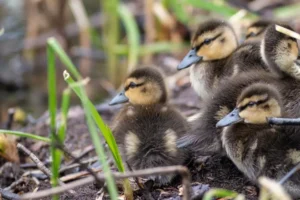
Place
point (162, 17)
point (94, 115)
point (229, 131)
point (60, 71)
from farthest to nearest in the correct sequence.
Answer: point (60, 71) < point (162, 17) < point (229, 131) < point (94, 115)

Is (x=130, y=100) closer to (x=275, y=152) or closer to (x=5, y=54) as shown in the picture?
(x=275, y=152)

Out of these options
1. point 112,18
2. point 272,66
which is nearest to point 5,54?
point 112,18

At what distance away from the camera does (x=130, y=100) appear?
3225mm

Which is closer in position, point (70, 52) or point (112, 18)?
point (112, 18)

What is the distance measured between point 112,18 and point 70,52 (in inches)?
37.7

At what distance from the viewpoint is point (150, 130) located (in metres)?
2.85

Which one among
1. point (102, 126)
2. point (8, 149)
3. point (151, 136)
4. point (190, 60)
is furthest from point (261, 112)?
point (8, 149)

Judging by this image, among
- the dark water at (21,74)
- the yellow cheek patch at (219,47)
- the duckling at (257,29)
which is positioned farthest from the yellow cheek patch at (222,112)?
the dark water at (21,74)

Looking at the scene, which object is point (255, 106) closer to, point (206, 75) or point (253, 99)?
point (253, 99)

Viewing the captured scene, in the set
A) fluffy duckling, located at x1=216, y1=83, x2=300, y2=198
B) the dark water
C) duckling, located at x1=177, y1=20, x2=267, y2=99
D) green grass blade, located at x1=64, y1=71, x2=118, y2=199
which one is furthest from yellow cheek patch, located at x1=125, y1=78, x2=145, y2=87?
the dark water

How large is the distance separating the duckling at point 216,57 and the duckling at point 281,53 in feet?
0.46

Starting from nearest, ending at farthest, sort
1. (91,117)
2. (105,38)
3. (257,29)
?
(91,117) → (257,29) → (105,38)

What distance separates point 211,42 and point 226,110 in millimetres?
682

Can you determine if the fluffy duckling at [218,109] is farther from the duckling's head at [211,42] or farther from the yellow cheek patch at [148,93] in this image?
the duckling's head at [211,42]
